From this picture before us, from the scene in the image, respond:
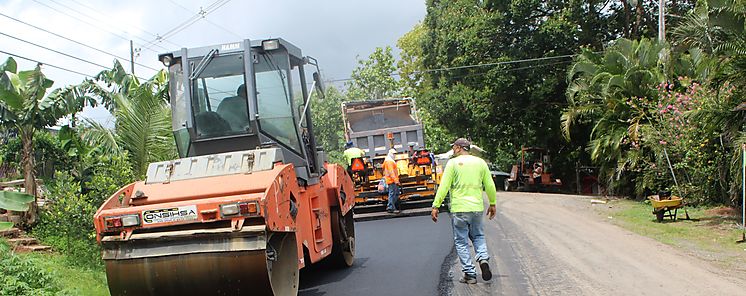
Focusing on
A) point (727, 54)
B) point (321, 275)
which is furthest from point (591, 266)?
point (727, 54)

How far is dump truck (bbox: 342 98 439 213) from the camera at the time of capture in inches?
643

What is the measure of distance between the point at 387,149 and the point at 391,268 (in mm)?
9818

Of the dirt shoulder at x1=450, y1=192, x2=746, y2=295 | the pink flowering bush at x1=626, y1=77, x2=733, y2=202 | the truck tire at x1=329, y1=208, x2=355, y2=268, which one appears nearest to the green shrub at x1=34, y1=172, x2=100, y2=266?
the truck tire at x1=329, y1=208, x2=355, y2=268

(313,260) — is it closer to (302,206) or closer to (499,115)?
(302,206)

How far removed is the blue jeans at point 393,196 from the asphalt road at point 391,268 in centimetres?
259

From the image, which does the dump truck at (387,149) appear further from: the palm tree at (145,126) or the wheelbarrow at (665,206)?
the palm tree at (145,126)

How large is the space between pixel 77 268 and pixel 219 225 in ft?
14.3

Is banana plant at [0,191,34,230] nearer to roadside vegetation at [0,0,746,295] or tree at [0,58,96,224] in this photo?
roadside vegetation at [0,0,746,295]

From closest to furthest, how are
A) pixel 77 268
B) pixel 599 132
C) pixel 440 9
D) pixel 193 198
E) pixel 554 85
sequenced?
pixel 193 198, pixel 77 268, pixel 599 132, pixel 554 85, pixel 440 9

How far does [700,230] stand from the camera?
509 inches

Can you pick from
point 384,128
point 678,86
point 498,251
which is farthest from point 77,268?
point 678,86

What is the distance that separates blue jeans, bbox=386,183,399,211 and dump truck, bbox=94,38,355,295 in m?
6.46

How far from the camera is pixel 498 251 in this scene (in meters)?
10.1

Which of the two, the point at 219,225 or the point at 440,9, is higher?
the point at 440,9
